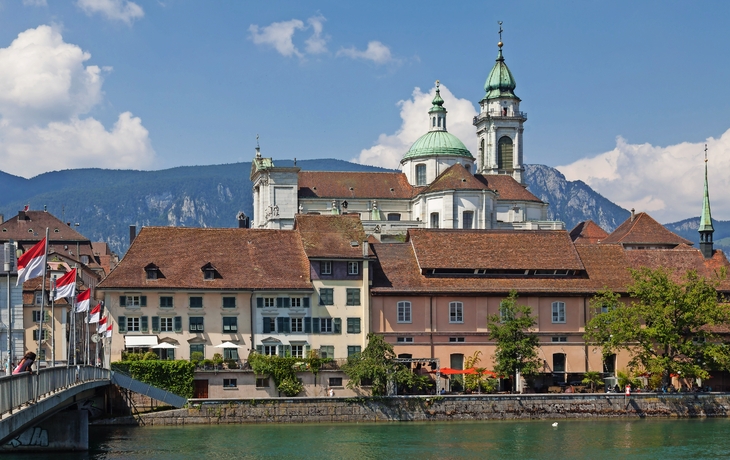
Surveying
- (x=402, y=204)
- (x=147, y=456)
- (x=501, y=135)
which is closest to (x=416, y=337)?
(x=147, y=456)

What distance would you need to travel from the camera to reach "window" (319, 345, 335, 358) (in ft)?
257

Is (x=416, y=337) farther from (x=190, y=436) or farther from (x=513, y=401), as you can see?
(x=190, y=436)

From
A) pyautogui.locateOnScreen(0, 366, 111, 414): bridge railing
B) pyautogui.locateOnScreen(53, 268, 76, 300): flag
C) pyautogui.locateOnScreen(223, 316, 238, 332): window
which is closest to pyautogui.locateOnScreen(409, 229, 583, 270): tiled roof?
pyautogui.locateOnScreen(223, 316, 238, 332): window

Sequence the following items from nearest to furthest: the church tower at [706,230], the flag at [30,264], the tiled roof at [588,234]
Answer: the flag at [30,264], the church tower at [706,230], the tiled roof at [588,234]

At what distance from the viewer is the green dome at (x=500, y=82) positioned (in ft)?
577

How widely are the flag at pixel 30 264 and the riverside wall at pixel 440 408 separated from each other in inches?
1138

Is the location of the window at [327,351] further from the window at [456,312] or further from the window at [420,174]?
the window at [420,174]

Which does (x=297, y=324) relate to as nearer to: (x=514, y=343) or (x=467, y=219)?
(x=514, y=343)

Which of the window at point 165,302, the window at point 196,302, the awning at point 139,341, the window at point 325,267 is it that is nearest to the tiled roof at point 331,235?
the window at point 325,267

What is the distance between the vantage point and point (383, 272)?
3221 inches

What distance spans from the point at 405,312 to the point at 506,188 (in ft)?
238

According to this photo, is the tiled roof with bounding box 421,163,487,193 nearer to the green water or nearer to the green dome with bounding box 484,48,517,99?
the green dome with bounding box 484,48,517,99

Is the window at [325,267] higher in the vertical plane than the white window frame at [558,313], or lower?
higher

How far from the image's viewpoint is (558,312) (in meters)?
Answer: 81.6
